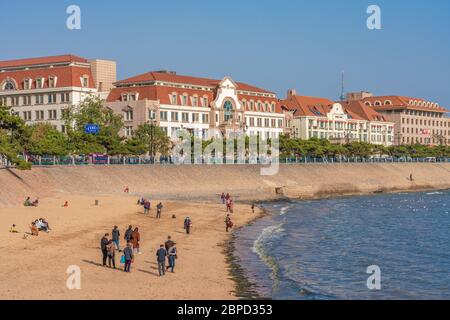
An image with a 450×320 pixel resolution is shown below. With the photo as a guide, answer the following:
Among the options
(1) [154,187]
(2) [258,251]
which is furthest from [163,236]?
(1) [154,187]

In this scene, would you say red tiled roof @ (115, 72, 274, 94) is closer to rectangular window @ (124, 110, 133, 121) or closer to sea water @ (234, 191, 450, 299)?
rectangular window @ (124, 110, 133, 121)

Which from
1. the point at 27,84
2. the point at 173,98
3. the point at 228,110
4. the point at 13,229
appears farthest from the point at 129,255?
the point at 228,110

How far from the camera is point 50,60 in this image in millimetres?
125750

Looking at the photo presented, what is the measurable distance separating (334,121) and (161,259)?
141m

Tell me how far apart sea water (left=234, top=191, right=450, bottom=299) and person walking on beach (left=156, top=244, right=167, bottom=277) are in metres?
4.43

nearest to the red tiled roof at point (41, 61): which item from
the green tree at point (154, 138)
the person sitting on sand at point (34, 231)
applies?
the green tree at point (154, 138)

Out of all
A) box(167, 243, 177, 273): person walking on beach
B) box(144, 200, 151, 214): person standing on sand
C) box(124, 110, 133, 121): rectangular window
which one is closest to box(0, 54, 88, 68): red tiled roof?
box(124, 110, 133, 121): rectangular window

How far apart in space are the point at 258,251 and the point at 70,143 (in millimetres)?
52965

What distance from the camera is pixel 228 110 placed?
433ft

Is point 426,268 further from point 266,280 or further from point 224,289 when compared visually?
point 224,289

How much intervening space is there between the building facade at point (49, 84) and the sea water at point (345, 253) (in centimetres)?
5098

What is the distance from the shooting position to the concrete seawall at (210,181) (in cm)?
7450

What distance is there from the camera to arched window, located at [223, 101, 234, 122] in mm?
131125

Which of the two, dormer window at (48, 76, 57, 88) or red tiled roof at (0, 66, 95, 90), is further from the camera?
dormer window at (48, 76, 57, 88)
